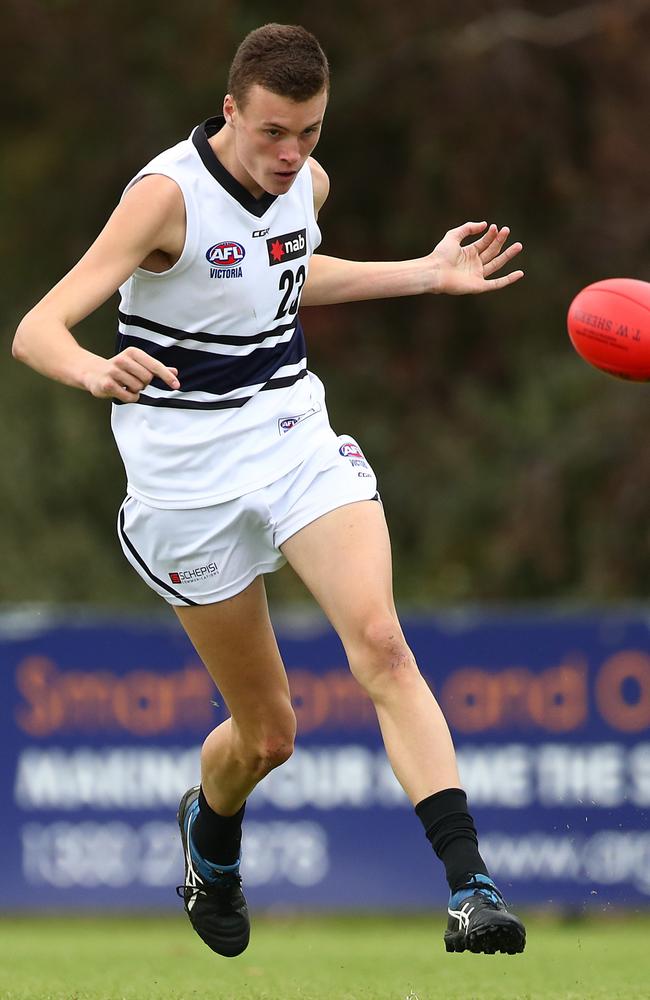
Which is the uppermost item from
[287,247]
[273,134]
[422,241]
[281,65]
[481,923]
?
[422,241]

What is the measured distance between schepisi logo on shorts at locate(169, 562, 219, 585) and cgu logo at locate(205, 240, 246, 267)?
906mm

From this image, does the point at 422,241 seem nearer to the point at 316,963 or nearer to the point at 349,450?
the point at 316,963

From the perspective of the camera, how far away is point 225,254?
5094 millimetres

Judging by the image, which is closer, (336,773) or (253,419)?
(253,419)

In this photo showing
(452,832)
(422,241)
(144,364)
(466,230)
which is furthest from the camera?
(422,241)

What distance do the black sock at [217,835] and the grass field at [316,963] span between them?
1.48 feet

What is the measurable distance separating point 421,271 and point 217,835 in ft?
6.65

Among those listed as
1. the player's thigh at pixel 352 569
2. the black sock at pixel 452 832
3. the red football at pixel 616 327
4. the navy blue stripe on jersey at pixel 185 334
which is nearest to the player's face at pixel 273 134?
the navy blue stripe on jersey at pixel 185 334

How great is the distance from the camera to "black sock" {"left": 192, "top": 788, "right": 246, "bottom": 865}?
598 centimetres

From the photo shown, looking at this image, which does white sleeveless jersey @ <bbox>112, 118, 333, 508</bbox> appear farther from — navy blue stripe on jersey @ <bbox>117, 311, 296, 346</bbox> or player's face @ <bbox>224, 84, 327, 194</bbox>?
player's face @ <bbox>224, 84, 327, 194</bbox>

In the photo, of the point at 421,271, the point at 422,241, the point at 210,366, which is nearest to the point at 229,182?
the point at 210,366

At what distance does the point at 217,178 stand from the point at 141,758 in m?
6.32

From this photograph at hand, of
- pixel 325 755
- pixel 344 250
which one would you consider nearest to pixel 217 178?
pixel 325 755

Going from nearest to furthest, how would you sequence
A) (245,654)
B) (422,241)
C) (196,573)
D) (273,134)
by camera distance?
(273,134) < (196,573) < (245,654) < (422,241)
